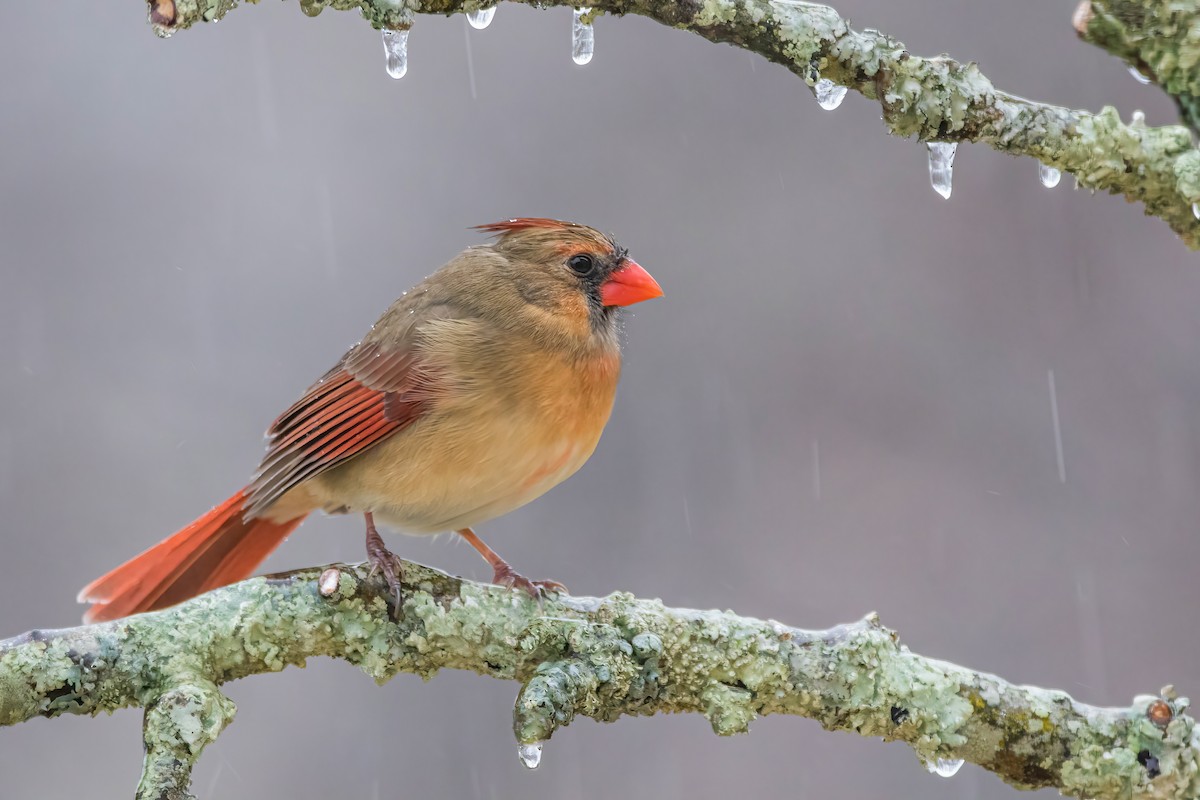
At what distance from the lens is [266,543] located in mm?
3387

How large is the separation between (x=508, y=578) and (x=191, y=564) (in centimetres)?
78

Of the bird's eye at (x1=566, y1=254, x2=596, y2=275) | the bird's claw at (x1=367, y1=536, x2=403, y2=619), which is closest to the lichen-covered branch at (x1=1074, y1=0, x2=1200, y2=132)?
the bird's eye at (x1=566, y1=254, x2=596, y2=275)

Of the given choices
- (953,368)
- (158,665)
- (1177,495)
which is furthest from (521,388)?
(1177,495)

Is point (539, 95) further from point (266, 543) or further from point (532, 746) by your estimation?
point (532, 746)

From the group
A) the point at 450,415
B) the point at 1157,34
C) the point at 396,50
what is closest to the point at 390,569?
the point at 450,415

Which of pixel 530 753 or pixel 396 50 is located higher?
pixel 396 50

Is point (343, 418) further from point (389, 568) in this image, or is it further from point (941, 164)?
point (941, 164)

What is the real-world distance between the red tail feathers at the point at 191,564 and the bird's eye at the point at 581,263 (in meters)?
0.91

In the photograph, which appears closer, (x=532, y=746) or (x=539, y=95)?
(x=532, y=746)

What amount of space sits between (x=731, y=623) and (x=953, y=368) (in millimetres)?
2875

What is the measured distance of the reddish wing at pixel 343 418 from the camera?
10.2 feet

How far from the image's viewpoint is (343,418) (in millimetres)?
3166

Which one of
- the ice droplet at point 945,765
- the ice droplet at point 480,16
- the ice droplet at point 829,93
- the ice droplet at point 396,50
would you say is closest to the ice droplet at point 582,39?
the ice droplet at point 480,16

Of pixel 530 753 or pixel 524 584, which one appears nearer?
pixel 530 753
